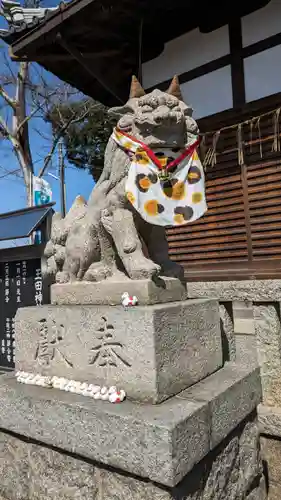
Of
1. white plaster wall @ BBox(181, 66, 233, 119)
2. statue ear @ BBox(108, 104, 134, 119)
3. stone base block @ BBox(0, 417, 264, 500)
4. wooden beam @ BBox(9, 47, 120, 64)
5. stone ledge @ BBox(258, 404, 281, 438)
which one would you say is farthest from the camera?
wooden beam @ BBox(9, 47, 120, 64)

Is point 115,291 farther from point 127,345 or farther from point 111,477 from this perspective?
point 111,477

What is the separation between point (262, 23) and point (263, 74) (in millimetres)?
629

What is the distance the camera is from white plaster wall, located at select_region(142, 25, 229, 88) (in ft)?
15.0

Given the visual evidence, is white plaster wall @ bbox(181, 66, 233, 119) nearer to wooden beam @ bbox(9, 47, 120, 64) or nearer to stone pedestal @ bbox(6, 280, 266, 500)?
wooden beam @ bbox(9, 47, 120, 64)

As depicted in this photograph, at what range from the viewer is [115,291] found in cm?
192

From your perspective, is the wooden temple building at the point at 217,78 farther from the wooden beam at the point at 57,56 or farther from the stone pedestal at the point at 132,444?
the stone pedestal at the point at 132,444

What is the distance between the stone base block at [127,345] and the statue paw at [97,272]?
0.20 m

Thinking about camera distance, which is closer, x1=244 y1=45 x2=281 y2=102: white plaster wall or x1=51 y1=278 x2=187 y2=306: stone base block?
x1=51 y1=278 x2=187 y2=306: stone base block

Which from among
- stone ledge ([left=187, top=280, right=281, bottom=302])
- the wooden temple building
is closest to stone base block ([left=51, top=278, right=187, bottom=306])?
stone ledge ([left=187, top=280, right=281, bottom=302])

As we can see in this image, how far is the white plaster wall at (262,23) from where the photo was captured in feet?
13.4

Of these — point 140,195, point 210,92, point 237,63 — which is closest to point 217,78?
point 210,92

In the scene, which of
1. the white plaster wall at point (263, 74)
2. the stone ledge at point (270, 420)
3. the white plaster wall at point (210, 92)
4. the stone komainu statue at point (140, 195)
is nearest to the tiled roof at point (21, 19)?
the white plaster wall at point (210, 92)

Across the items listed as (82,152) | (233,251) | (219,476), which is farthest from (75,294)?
(82,152)

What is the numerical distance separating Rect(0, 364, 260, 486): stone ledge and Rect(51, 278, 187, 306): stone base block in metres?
0.49
